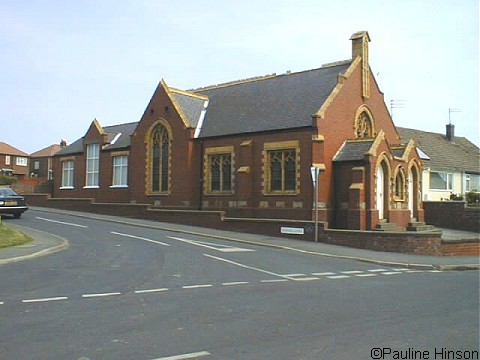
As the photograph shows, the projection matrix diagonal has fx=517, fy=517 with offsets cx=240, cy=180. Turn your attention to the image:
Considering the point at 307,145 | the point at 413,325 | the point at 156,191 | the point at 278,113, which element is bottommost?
the point at 413,325

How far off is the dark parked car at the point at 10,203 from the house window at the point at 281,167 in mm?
13770

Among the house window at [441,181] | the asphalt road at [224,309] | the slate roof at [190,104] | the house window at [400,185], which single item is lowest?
the asphalt road at [224,309]

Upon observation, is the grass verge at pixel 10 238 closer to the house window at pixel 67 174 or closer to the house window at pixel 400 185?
the house window at pixel 400 185

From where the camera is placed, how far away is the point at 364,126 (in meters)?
31.2

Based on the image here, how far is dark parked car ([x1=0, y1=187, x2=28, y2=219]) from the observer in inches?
1116

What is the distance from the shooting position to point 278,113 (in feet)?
95.8

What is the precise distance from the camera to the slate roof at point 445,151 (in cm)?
4462

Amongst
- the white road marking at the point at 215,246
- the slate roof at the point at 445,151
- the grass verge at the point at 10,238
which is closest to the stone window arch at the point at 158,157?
the white road marking at the point at 215,246

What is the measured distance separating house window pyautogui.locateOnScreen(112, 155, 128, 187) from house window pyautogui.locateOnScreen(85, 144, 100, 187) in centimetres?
228

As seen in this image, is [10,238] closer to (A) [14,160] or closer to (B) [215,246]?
(B) [215,246]

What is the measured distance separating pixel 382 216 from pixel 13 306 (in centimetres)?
2124

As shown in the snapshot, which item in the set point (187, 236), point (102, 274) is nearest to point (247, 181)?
point (187, 236)

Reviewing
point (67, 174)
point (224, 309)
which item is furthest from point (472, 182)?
point (224, 309)

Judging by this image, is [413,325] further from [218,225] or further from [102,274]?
[218,225]
